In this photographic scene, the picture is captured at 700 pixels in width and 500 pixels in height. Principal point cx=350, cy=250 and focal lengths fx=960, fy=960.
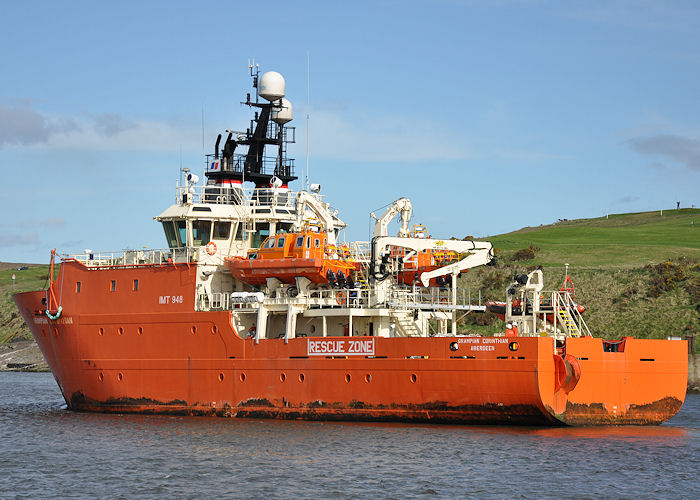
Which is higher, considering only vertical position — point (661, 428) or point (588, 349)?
point (588, 349)

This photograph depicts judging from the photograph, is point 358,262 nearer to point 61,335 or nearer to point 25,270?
point 61,335

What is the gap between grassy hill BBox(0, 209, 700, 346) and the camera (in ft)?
163

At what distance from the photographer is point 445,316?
31.0 meters

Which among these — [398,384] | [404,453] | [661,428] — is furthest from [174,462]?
[661,428]

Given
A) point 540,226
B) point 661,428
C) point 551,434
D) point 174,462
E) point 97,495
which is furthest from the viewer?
point 540,226

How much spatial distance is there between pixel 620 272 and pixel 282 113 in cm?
2620

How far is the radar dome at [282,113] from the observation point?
37.4m

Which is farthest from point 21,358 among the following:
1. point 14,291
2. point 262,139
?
point 262,139

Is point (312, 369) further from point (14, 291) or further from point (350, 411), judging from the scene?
Answer: point (14, 291)

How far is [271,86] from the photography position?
36.6 meters

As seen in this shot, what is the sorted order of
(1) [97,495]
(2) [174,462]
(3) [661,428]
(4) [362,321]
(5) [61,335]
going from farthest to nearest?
(5) [61,335] < (4) [362,321] < (3) [661,428] < (2) [174,462] < (1) [97,495]

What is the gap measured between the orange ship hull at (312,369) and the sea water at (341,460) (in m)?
0.63

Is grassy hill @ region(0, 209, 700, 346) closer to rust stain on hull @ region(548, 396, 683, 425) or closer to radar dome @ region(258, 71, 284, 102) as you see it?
rust stain on hull @ region(548, 396, 683, 425)

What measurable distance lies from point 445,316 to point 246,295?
254 inches
